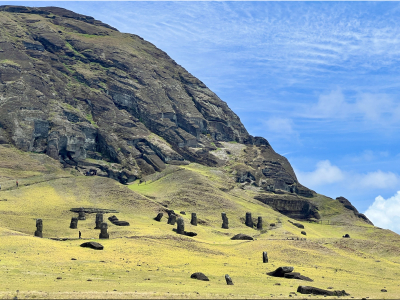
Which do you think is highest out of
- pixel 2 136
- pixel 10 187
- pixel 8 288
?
pixel 2 136

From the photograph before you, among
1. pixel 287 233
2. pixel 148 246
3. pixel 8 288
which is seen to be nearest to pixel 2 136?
pixel 287 233

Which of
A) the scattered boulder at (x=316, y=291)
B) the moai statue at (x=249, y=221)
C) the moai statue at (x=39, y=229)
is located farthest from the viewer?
the moai statue at (x=249, y=221)

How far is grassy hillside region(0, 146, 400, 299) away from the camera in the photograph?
49094 mm

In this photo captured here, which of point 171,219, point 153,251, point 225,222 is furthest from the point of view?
point 225,222

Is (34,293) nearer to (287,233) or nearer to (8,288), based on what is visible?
(8,288)

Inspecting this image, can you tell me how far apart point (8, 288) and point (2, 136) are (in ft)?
460

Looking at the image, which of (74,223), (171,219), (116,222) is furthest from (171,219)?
(74,223)

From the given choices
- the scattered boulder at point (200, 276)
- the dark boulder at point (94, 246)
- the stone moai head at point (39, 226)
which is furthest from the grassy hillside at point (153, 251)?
the stone moai head at point (39, 226)

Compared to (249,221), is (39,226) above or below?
below

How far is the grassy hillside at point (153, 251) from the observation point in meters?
49.1

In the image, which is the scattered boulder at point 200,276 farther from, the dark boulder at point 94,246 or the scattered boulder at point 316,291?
the dark boulder at point 94,246

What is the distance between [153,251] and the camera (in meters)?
73.3

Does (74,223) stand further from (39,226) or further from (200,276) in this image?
(200,276)

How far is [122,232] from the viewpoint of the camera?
289ft
